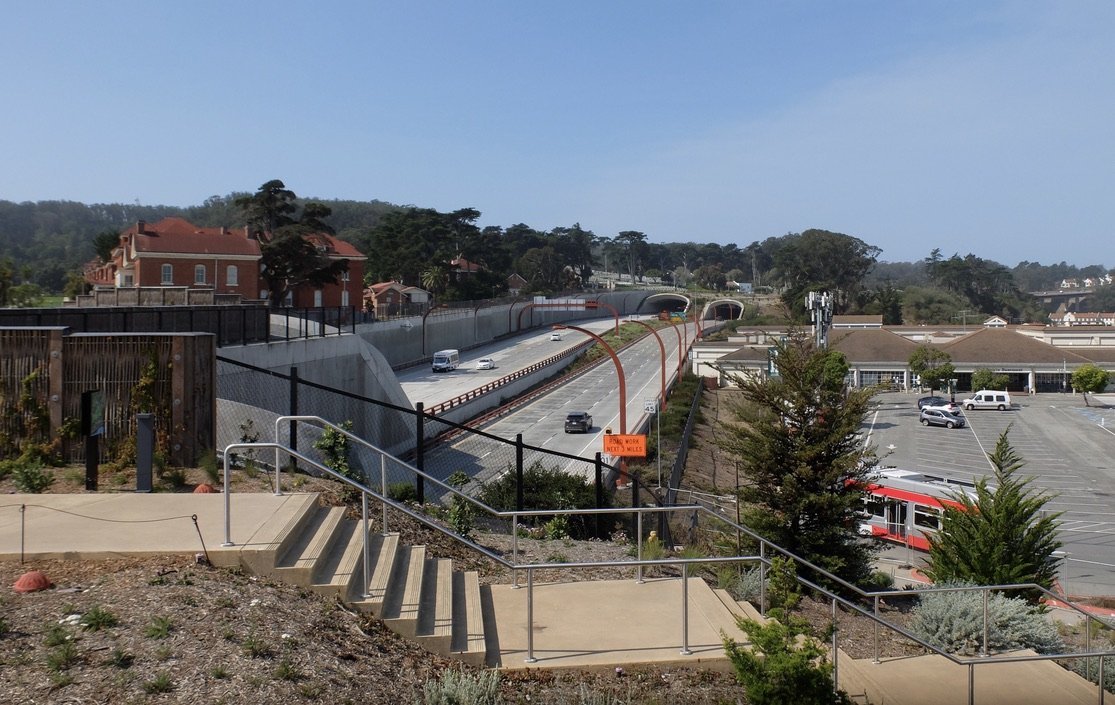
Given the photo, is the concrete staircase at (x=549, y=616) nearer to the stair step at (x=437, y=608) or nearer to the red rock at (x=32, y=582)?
the stair step at (x=437, y=608)

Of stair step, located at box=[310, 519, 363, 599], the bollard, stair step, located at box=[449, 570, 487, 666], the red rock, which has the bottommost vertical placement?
stair step, located at box=[449, 570, 487, 666]

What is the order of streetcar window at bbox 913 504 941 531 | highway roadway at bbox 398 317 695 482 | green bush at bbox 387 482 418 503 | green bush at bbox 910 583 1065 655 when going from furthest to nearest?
highway roadway at bbox 398 317 695 482 → streetcar window at bbox 913 504 941 531 → green bush at bbox 387 482 418 503 → green bush at bbox 910 583 1065 655

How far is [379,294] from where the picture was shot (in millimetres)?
101688

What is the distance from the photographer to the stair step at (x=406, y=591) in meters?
7.49

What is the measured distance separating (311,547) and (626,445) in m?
25.2

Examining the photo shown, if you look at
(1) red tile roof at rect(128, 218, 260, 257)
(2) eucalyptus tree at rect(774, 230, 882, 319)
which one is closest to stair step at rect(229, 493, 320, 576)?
(1) red tile roof at rect(128, 218, 260, 257)

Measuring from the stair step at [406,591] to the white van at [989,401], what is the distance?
220 feet

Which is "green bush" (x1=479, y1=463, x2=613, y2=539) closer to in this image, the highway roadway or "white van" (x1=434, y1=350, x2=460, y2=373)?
the highway roadway

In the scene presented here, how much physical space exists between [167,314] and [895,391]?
234 feet

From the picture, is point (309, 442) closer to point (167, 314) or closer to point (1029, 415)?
point (167, 314)

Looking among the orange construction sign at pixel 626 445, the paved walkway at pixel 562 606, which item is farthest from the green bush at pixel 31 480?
the orange construction sign at pixel 626 445

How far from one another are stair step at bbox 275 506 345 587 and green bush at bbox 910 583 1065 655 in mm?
6416

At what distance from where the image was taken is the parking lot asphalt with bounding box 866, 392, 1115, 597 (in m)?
27.9

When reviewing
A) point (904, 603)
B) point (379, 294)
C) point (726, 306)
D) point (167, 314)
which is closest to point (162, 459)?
point (167, 314)
